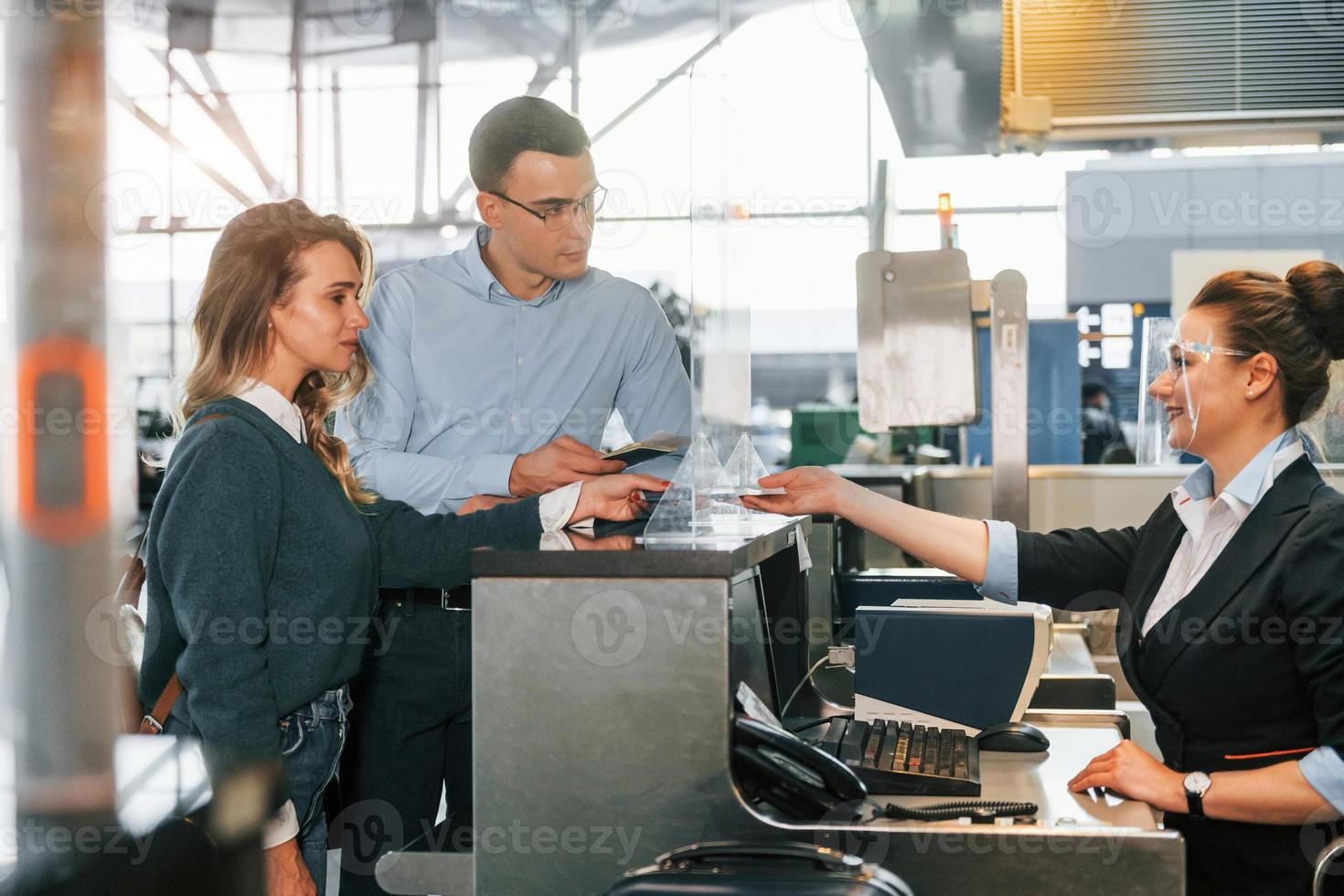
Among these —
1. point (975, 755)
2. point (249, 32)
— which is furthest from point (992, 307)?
point (249, 32)

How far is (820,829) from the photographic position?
1259 mm

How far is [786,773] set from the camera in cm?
127

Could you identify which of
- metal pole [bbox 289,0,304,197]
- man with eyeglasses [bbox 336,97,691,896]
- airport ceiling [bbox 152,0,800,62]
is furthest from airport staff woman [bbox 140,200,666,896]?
metal pole [bbox 289,0,304,197]

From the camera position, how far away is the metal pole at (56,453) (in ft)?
12.0

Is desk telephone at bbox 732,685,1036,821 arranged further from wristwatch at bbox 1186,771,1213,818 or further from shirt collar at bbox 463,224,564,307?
shirt collar at bbox 463,224,564,307

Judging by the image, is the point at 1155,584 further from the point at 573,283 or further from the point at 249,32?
the point at 249,32

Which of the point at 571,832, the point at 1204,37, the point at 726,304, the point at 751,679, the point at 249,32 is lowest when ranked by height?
the point at 571,832

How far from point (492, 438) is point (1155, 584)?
113 centimetres

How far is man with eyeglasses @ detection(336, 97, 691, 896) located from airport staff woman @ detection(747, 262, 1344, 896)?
467mm

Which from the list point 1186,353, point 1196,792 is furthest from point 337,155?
point 1196,792

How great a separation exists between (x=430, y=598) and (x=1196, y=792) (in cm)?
114

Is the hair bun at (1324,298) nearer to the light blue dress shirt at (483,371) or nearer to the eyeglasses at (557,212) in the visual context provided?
the light blue dress shirt at (483,371)

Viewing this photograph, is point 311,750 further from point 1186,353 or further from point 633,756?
point 1186,353

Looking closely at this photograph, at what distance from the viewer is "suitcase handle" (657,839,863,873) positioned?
3.63 feet
